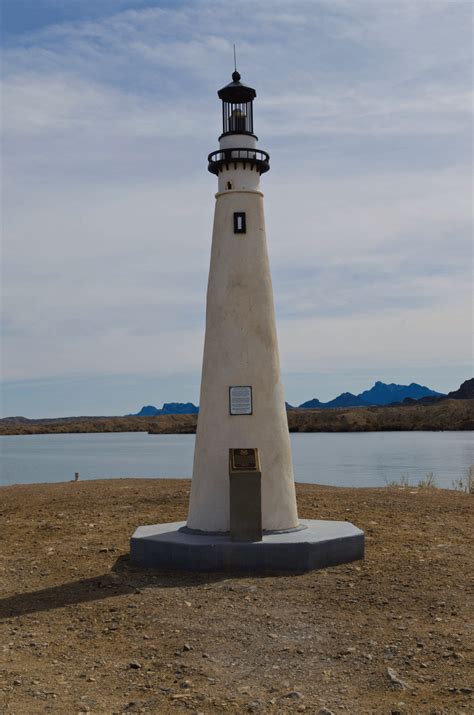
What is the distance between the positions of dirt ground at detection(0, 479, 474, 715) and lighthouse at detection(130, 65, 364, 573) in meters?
0.78

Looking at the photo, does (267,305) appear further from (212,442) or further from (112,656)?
(112,656)

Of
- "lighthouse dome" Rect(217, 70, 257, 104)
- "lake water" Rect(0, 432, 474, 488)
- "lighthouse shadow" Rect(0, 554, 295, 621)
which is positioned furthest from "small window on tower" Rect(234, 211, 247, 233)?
"lake water" Rect(0, 432, 474, 488)

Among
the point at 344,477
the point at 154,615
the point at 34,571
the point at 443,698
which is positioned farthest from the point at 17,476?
the point at 443,698

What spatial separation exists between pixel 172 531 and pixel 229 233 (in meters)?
4.46

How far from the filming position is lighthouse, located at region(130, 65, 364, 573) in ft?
34.9

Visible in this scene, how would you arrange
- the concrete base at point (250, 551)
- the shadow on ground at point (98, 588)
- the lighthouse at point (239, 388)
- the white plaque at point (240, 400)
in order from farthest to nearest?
the white plaque at point (240, 400) < the lighthouse at point (239, 388) < the concrete base at point (250, 551) < the shadow on ground at point (98, 588)

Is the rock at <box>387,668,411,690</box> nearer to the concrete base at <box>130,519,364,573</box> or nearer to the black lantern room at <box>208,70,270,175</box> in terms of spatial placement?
the concrete base at <box>130,519,364,573</box>

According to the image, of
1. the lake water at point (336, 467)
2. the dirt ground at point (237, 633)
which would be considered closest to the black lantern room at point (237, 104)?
the dirt ground at point (237, 633)

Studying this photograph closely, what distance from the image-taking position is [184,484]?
65.0 feet

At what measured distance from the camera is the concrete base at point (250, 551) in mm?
9969

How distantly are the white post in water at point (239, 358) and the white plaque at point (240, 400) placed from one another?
0.6 inches

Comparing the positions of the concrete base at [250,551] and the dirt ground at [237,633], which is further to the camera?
the concrete base at [250,551]

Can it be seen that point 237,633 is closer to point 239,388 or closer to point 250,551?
point 250,551

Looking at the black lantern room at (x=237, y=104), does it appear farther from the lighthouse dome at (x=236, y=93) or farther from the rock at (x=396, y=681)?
the rock at (x=396, y=681)
